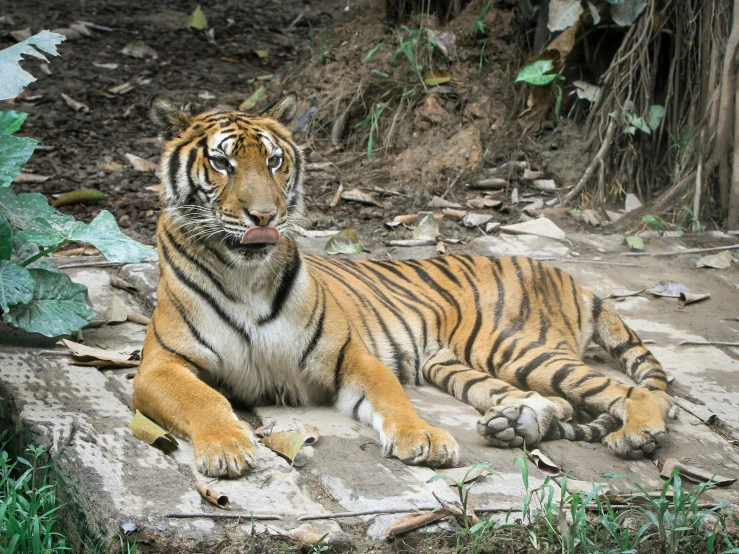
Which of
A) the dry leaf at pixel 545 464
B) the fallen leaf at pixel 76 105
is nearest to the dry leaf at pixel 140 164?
the fallen leaf at pixel 76 105

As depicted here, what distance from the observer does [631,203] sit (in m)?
6.65

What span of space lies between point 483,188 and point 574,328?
275 cm

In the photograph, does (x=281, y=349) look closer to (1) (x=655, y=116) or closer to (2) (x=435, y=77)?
(1) (x=655, y=116)

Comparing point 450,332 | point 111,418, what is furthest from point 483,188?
point 111,418

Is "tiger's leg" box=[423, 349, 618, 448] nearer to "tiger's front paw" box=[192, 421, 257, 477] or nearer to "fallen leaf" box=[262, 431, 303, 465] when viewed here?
"fallen leaf" box=[262, 431, 303, 465]

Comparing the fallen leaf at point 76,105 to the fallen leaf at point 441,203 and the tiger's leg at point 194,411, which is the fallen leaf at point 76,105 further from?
the tiger's leg at point 194,411

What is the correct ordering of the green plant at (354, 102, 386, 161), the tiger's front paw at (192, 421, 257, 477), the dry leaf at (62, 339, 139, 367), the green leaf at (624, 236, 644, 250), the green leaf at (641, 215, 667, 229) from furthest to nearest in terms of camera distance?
the green plant at (354, 102, 386, 161), the green leaf at (641, 215, 667, 229), the green leaf at (624, 236, 644, 250), the dry leaf at (62, 339, 139, 367), the tiger's front paw at (192, 421, 257, 477)

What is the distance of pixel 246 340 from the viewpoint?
11.8ft

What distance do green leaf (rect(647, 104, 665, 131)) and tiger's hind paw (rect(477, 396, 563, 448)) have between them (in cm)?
377

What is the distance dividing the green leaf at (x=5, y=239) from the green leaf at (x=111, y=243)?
25 cm

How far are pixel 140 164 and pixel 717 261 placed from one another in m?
4.40

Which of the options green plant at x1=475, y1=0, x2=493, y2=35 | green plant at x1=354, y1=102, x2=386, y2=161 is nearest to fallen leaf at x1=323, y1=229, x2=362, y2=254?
green plant at x1=354, y1=102, x2=386, y2=161

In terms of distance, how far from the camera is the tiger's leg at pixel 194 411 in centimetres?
302

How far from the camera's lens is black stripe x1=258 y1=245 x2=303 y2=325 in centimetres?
364
